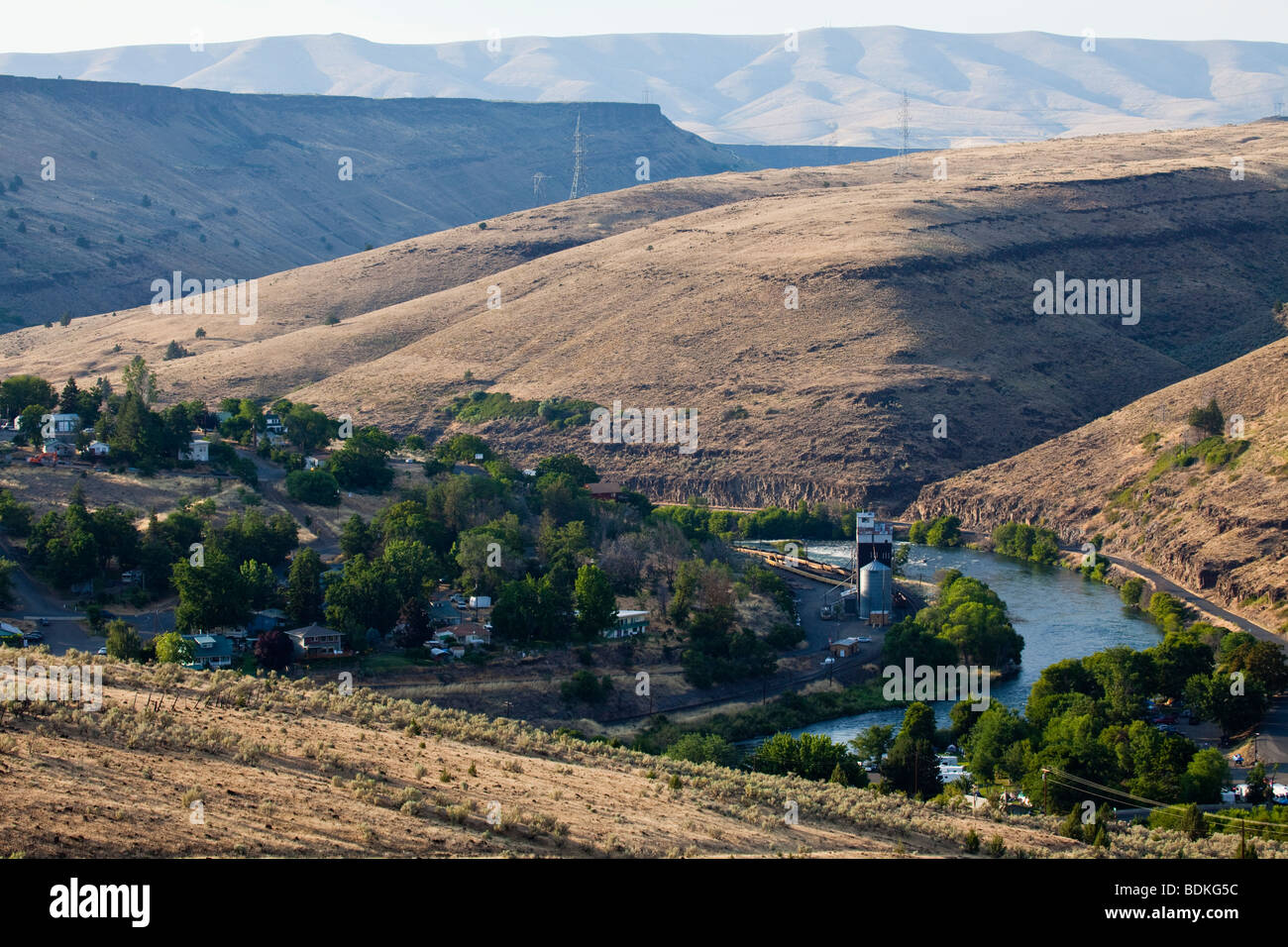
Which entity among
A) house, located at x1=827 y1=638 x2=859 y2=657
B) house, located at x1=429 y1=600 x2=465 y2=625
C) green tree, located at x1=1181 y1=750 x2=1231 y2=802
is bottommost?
green tree, located at x1=1181 y1=750 x2=1231 y2=802

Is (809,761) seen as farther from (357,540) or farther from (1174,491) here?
(1174,491)

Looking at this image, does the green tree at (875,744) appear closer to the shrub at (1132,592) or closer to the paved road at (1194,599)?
the paved road at (1194,599)

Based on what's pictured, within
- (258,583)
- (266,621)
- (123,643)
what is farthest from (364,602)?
(123,643)

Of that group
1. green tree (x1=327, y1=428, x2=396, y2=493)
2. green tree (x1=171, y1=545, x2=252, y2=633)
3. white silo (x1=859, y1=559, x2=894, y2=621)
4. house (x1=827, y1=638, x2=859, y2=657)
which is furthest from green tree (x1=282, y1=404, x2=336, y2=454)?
house (x1=827, y1=638, x2=859, y2=657)

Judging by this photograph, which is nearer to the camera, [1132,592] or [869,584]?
[869,584]

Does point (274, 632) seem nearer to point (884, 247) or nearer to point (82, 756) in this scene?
point (82, 756)

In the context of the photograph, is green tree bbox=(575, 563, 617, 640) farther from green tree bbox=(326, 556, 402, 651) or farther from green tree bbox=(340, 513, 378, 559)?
green tree bbox=(340, 513, 378, 559)

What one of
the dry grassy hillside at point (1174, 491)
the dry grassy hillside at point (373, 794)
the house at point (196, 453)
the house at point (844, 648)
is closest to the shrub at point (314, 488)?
the house at point (196, 453)

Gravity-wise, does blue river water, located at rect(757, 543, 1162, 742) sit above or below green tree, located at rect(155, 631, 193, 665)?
below
